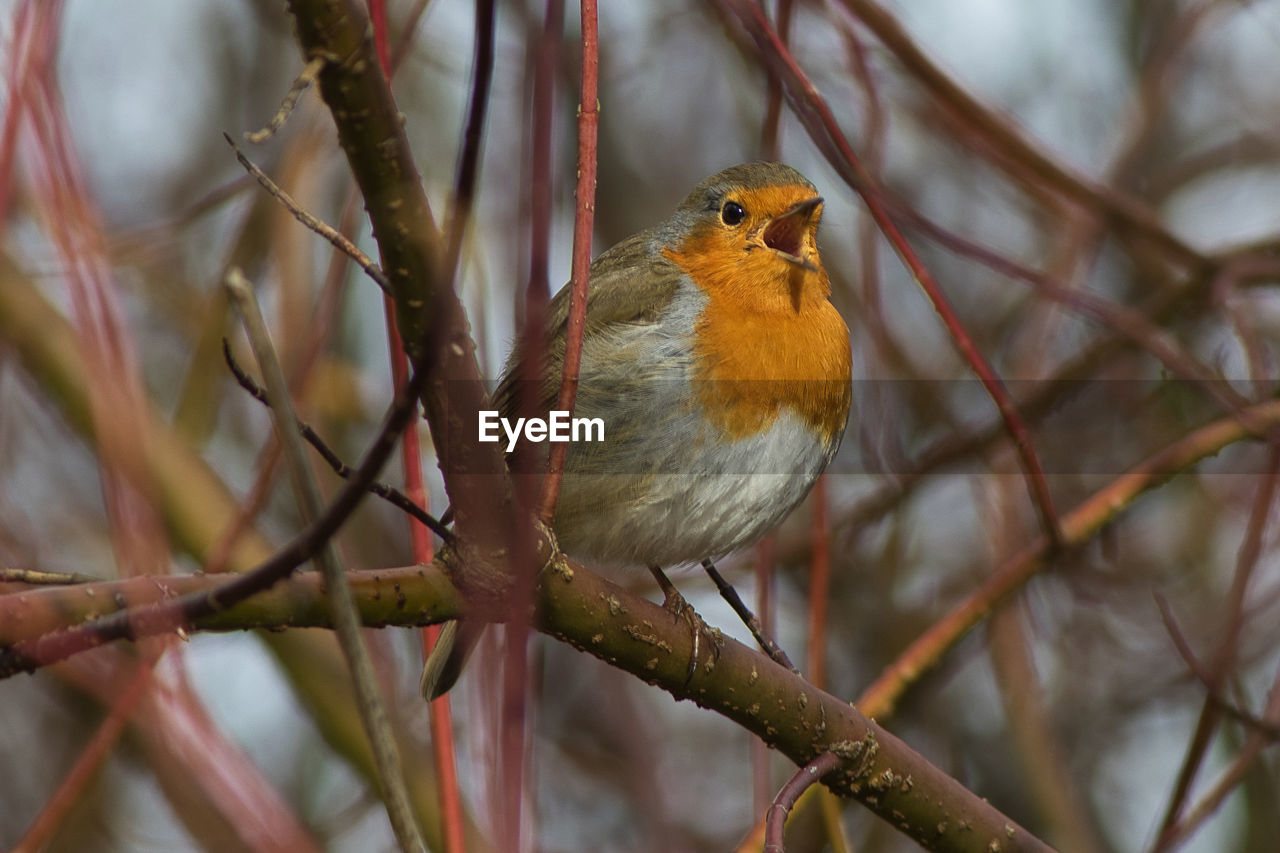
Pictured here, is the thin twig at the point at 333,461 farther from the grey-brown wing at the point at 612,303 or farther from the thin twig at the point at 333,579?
Answer: the grey-brown wing at the point at 612,303

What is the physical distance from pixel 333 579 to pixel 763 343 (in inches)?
64.3

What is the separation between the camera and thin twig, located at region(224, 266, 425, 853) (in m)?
0.91

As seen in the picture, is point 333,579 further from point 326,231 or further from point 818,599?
point 818,599

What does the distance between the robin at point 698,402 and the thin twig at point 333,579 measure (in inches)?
50.8

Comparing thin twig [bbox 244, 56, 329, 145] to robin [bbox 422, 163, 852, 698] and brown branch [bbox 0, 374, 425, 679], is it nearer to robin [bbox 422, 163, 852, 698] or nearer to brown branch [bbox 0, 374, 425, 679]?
brown branch [bbox 0, 374, 425, 679]

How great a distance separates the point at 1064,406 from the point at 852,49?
1.71 metres

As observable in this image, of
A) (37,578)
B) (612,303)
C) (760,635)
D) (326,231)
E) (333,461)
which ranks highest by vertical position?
(612,303)

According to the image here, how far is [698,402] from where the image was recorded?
7.89ft

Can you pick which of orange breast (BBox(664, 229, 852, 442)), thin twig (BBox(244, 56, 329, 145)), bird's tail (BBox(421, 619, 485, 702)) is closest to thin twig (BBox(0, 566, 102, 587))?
thin twig (BBox(244, 56, 329, 145))

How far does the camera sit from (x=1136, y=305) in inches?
174

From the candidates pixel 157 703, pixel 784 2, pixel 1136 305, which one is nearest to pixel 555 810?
pixel 157 703

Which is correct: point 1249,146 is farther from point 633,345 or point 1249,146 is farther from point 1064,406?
point 633,345

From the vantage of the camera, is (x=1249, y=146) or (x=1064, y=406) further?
(x=1249, y=146)

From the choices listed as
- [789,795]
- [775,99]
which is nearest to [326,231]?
[789,795]
